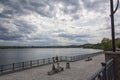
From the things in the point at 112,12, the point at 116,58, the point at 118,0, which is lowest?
the point at 116,58

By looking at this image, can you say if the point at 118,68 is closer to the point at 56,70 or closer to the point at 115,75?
the point at 115,75

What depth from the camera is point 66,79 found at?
49.9ft

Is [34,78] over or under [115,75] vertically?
under

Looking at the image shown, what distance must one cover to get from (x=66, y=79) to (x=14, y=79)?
17.3 ft

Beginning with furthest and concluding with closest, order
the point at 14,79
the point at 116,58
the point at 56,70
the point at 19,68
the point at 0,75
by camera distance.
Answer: the point at 19,68 < the point at 56,70 < the point at 0,75 < the point at 14,79 < the point at 116,58

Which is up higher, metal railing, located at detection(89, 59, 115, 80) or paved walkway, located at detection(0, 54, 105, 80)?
metal railing, located at detection(89, 59, 115, 80)

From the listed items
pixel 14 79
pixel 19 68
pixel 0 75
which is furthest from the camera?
pixel 19 68

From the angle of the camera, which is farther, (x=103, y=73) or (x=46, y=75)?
(x=46, y=75)

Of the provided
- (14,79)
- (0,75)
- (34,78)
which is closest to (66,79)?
(34,78)

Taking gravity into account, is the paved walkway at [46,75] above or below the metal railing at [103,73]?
below

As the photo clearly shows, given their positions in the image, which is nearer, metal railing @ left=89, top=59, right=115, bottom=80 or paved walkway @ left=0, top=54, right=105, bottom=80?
metal railing @ left=89, top=59, right=115, bottom=80

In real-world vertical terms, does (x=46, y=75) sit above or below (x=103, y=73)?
below

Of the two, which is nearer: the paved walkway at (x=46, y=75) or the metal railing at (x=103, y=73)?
the metal railing at (x=103, y=73)

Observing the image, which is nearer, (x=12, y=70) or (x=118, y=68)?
(x=118, y=68)
